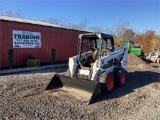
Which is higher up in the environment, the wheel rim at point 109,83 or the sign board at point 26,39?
the sign board at point 26,39

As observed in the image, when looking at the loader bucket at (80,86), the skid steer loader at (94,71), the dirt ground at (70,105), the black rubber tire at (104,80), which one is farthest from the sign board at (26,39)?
the black rubber tire at (104,80)

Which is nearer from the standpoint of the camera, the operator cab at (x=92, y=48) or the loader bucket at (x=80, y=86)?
the loader bucket at (x=80, y=86)

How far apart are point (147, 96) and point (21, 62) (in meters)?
7.68

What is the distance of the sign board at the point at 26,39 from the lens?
10711mm

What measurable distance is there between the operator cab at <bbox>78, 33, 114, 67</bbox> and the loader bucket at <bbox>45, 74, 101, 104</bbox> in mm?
925

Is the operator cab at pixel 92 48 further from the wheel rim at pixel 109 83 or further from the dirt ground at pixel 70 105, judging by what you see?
the dirt ground at pixel 70 105

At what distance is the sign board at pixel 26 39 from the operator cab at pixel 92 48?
16.1 ft

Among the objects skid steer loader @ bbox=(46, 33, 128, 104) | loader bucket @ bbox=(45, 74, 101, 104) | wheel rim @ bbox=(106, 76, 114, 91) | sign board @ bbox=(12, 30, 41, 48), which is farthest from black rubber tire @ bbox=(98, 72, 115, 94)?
sign board @ bbox=(12, 30, 41, 48)

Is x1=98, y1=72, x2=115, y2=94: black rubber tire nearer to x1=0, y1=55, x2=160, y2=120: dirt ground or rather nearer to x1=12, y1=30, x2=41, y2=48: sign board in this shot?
x1=0, y1=55, x2=160, y2=120: dirt ground

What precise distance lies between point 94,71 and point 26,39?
263 inches

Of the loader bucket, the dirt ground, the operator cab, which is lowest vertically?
Result: the dirt ground

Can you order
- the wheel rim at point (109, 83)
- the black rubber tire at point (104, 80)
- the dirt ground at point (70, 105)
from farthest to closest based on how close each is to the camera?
the wheel rim at point (109, 83)
the black rubber tire at point (104, 80)
the dirt ground at point (70, 105)

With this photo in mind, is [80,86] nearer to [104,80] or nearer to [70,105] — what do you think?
[104,80]

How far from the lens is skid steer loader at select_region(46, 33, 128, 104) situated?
5.86m
